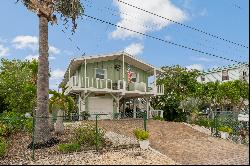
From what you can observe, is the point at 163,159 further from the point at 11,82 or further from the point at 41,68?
the point at 11,82

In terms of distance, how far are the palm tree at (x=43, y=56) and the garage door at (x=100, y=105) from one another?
13.7 m

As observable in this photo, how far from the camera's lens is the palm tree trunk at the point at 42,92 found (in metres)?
20.5

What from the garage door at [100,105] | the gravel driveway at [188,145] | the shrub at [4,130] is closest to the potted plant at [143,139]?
the gravel driveway at [188,145]

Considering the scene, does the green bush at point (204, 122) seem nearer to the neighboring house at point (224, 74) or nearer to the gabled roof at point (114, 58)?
the gabled roof at point (114, 58)

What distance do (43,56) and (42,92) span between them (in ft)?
7.03

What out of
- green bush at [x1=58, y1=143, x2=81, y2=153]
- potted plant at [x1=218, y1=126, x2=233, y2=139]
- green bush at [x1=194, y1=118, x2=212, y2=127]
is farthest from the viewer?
green bush at [x1=194, y1=118, x2=212, y2=127]

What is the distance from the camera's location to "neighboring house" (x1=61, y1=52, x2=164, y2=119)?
110ft

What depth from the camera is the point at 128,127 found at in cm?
2634

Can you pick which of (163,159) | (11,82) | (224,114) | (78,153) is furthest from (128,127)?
(11,82)

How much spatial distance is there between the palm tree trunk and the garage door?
46.5 ft

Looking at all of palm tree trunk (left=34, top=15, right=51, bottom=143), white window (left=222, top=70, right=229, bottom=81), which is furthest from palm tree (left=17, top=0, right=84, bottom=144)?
white window (left=222, top=70, right=229, bottom=81)

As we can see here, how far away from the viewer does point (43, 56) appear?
21156mm

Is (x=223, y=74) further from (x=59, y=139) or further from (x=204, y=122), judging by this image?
(x=59, y=139)

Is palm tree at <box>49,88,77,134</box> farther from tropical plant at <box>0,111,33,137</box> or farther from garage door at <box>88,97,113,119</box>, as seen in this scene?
garage door at <box>88,97,113,119</box>
